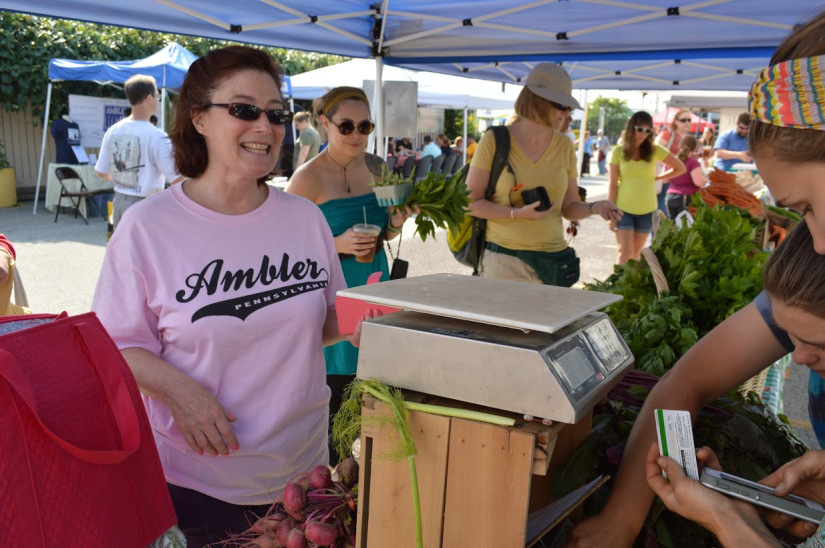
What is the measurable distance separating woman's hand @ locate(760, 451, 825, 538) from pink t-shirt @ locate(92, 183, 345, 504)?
120 cm

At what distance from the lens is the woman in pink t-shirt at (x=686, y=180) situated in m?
8.40

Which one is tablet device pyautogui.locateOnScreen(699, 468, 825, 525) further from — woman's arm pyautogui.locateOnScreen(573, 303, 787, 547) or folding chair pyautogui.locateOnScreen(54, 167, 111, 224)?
folding chair pyautogui.locateOnScreen(54, 167, 111, 224)

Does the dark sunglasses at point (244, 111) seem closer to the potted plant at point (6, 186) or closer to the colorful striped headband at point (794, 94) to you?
the colorful striped headband at point (794, 94)

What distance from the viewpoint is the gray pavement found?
6.25 m

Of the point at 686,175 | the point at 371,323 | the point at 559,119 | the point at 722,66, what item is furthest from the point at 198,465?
the point at 686,175

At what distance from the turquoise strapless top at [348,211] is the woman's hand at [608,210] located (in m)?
1.51

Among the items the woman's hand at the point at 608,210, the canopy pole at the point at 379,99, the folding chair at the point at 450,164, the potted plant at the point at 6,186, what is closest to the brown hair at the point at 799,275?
the woman's hand at the point at 608,210

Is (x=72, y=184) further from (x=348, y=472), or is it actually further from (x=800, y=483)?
(x=800, y=483)

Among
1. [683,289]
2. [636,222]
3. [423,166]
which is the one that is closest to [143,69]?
[423,166]

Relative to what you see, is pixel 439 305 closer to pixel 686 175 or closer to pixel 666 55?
pixel 666 55

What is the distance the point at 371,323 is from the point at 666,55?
479cm

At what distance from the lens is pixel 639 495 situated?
1342mm

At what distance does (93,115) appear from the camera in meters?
13.3

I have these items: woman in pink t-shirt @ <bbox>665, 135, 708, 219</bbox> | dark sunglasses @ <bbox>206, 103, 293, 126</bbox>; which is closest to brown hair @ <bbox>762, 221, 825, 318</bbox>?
dark sunglasses @ <bbox>206, 103, 293, 126</bbox>
